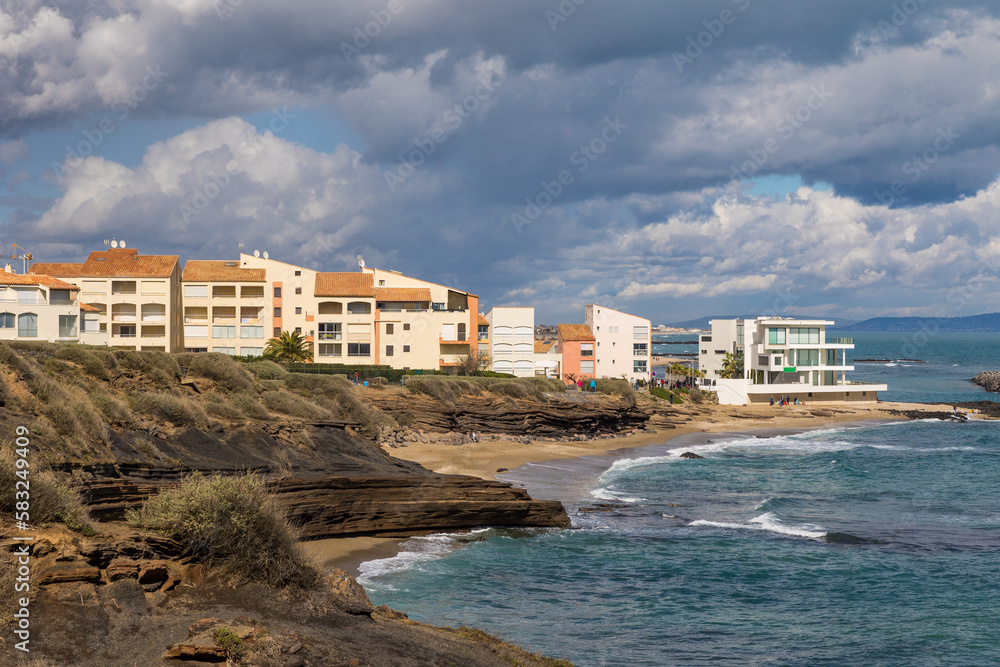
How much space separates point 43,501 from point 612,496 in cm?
2525

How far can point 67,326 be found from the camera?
53.4 meters

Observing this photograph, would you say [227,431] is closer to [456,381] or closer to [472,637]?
[472,637]

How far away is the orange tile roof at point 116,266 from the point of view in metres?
71.2

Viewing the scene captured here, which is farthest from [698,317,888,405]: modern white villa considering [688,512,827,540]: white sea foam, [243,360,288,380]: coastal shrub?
[688,512,827,540]: white sea foam

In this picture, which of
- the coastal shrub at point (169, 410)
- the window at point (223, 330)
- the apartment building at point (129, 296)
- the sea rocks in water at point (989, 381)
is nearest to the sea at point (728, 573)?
the coastal shrub at point (169, 410)

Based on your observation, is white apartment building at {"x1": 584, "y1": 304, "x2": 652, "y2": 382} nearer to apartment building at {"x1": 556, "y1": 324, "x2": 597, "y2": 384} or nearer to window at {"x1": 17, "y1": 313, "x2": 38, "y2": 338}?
apartment building at {"x1": 556, "y1": 324, "x2": 597, "y2": 384}

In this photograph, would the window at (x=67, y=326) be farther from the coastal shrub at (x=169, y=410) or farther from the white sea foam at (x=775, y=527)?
the white sea foam at (x=775, y=527)

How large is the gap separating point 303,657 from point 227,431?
16159mm

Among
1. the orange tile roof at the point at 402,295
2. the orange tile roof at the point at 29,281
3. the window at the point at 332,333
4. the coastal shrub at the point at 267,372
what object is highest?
the orange tile roof at the point at 402,295

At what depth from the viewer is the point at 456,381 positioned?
58.8 metres

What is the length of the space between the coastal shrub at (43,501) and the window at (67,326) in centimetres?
4552

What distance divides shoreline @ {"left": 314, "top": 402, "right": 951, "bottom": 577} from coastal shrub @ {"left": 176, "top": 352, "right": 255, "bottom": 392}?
28.6 ft

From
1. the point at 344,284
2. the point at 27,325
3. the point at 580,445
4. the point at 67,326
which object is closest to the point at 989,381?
the point at 580,445

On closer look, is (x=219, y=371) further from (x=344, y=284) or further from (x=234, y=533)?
(x=344, y=284)
